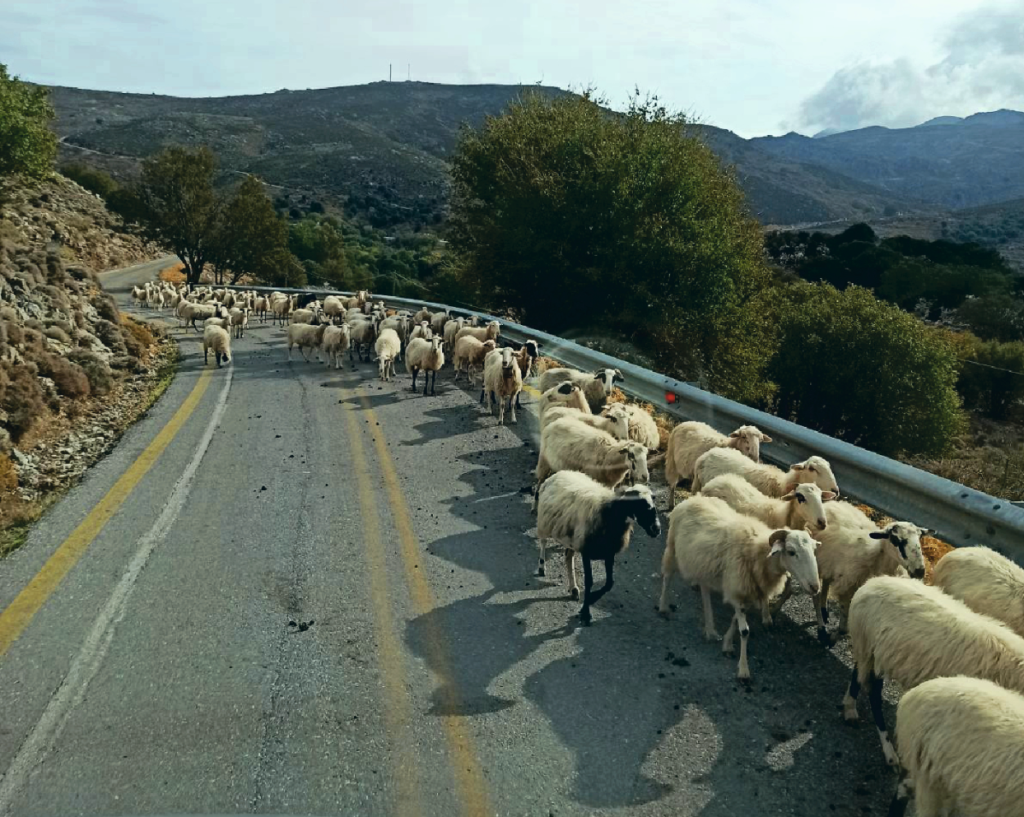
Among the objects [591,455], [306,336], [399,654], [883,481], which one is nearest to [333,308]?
[306,336]

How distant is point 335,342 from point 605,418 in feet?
36.3

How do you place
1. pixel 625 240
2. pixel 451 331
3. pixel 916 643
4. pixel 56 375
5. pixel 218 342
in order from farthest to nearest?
pixel 625 240 → pixel 451 331 → pixel 218 342 → pixel 56 375 → pixel 916 643

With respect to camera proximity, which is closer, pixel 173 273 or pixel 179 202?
pixel 179 202

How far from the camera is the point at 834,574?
664cm

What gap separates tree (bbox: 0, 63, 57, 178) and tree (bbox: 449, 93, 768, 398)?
26524 millimetres

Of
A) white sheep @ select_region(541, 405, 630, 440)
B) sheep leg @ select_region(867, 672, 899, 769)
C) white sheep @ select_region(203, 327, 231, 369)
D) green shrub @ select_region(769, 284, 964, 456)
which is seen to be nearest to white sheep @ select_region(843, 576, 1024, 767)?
sheep leg @ select_region(867, 672, 899, 769)

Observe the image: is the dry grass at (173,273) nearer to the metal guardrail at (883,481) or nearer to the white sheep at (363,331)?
the white sheep at (363,331)

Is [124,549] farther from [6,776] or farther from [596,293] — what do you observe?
[596,293]

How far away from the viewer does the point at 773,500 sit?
7.73 metres

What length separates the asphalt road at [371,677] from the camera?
173 inches

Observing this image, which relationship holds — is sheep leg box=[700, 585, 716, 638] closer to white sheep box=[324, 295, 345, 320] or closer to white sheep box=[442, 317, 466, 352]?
white sheep box=[442, 317, 466, 352]

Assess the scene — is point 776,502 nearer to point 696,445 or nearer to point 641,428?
point 696,445

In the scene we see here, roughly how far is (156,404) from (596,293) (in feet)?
43.8

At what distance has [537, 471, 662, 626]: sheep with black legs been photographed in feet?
22.8
